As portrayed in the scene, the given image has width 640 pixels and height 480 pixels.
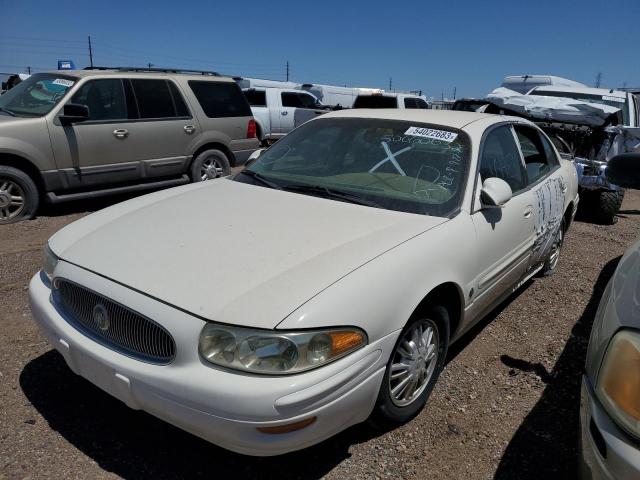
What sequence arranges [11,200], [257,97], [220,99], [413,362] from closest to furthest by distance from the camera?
1. [413,362]
2. [11,200]
3. [220,99]
4. [257,97]

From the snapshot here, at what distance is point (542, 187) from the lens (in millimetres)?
3908

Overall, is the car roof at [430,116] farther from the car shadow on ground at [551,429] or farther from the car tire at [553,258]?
the car shadow on ground at [551,429]

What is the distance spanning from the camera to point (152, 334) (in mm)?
2016

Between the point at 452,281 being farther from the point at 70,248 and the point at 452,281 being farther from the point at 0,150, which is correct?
the point at 0,150

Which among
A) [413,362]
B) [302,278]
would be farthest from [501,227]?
[302,278]

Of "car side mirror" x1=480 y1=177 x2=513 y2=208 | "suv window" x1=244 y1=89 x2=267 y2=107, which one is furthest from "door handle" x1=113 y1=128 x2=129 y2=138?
"suv window" x1=244 y1=89 x2=267 y2=107

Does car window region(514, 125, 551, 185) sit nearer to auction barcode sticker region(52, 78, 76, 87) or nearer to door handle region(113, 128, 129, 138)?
door handle region(113, 128, 129, 138)

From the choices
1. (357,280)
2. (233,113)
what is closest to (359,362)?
(357,280)

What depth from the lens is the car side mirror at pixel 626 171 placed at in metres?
2.20

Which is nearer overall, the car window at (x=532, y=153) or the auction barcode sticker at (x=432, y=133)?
the auction barcode sticker at (x=432, y=133)

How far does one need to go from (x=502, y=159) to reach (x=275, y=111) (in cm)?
1203

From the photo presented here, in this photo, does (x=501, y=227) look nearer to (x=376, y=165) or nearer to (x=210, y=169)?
(x=376, y=165)

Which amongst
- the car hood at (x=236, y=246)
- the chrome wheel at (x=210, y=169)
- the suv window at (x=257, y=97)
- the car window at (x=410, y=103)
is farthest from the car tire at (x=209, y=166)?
the car window at (x=410, y=103)

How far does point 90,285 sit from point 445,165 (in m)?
2.08
